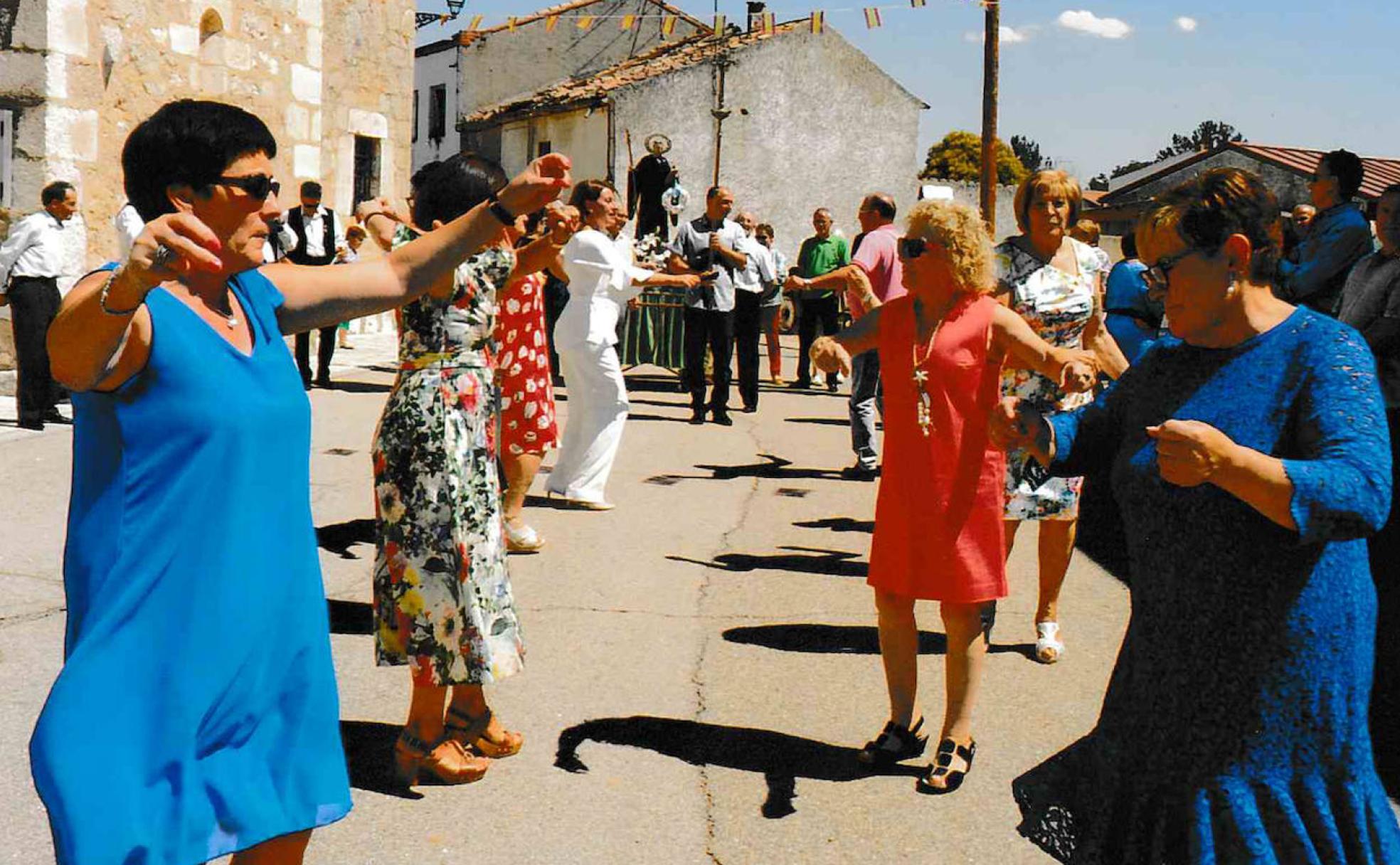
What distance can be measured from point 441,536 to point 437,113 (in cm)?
4999

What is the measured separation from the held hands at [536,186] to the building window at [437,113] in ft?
164

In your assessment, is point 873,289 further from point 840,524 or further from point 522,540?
point 522,540

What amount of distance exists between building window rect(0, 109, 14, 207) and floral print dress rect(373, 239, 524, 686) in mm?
9535

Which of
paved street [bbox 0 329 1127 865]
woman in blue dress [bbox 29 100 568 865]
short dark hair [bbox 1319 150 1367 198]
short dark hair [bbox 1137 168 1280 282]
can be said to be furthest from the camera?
short dark hair [bbox 1319 150 1367 198]

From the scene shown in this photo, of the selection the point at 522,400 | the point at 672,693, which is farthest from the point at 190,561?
the point at 522,400

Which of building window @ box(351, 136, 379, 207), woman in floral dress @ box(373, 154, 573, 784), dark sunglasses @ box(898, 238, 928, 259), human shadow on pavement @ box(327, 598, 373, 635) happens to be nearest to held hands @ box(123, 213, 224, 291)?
woman in floral dress @ box(373, 154, 573, 784)

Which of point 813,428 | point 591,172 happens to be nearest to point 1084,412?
point 813,428

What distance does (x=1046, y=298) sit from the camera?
19.3 ft

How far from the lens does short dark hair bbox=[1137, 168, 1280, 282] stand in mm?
2701

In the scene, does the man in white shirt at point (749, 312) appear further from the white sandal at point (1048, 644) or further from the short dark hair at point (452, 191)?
the short dark hair at point (452, 191)

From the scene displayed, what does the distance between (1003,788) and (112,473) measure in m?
3.01

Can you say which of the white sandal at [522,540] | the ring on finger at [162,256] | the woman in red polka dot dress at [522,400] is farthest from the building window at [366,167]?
the ring on finger at [162,256]

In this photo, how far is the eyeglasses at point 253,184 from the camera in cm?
259

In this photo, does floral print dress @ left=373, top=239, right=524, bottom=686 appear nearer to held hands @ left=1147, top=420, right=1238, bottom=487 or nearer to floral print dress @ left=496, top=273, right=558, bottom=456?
held hands @ left=1147, top=420, right=1238, bottom=487
